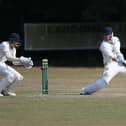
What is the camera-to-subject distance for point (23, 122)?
43.6 feet

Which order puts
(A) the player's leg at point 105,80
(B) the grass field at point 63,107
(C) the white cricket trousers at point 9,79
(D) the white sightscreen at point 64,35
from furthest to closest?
(D) the white sightscreen at point 64,35, (C) the white cricket trousers at point 9,79, (A) the player's leg at point 105,80, (B) the grass field at point 63,107

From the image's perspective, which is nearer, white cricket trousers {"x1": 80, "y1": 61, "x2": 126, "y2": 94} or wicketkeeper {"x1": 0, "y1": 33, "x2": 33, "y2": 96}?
white cricket trousers {"x1": 80, "y1": 61, "x2": 126, "y2": 94}

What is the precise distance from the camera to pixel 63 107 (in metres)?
15.4

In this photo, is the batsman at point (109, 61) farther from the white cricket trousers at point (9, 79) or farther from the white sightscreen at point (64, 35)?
the white sightscreen at point (64, 35)

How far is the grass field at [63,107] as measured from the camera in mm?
13445

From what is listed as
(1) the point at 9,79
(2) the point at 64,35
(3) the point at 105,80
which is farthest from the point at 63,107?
(2) the point at 64,35

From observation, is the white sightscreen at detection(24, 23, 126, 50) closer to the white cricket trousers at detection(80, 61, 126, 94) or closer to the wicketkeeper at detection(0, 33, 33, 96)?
the wicketkeeper at detection(0, 33, 33, 96)

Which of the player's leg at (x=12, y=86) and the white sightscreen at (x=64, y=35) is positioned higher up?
the player's leg at (x=12, y=86)

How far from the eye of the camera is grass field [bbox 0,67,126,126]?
1345 centimetres

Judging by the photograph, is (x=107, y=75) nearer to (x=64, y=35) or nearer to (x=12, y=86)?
(x=12, y=86)

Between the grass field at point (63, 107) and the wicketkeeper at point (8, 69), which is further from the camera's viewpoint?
the wicketkeeper at point (8, 69)

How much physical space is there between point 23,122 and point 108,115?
6.23 ft

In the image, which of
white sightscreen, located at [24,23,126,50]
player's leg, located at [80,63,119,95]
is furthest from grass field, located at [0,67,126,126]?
white sightscreen, located at [24,23,126,50]

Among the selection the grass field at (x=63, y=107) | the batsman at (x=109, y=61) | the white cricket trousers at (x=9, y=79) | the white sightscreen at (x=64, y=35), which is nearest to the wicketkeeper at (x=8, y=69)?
the white cricket trousers at (x=9, y=79)
